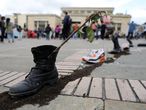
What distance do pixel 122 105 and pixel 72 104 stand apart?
490 millimetres

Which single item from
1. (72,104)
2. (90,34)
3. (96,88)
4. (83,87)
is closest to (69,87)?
(83,87)

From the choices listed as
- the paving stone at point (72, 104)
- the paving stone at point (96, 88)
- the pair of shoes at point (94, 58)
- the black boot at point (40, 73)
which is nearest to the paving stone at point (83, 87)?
the paving stone at point (96, 88)

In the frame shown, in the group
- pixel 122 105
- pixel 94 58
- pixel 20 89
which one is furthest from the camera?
pixel 94 58

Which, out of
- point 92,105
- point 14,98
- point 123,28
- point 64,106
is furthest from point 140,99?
point 123,28

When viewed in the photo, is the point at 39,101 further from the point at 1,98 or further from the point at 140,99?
the point at 140,99

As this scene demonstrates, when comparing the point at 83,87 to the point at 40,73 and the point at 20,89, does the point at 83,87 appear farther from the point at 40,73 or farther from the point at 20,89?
the point at 20,89

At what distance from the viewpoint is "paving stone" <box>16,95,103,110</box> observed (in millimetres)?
2254

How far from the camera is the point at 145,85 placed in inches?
122

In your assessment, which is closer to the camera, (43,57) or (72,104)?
(72,104)

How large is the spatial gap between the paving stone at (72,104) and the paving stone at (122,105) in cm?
8

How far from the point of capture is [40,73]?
9.13ft

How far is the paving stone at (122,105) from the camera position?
2.25 metres

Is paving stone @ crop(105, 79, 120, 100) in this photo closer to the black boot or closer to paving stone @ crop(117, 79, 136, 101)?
paving stone @ crop(117, 79, 136, 101)

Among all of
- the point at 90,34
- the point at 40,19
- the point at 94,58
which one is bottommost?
the point at 94,58
